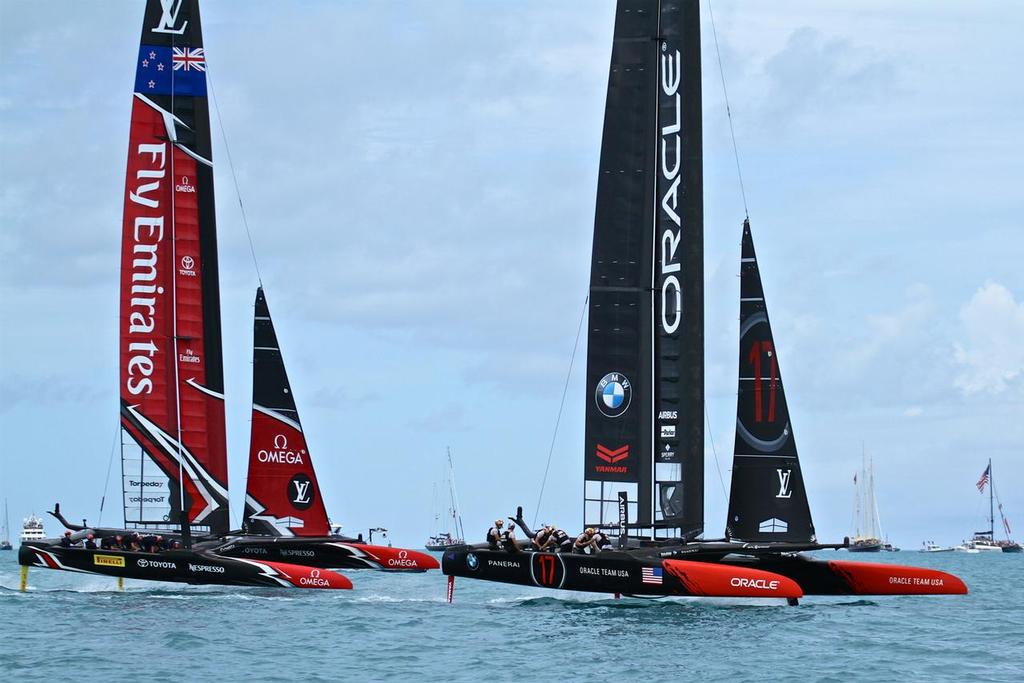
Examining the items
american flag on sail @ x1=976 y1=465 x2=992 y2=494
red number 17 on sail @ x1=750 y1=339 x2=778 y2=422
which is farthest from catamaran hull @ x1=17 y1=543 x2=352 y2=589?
american flag on sail @ x1=976 y1=465 x2=992 y2=494

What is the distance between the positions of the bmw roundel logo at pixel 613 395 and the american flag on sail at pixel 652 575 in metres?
4.03

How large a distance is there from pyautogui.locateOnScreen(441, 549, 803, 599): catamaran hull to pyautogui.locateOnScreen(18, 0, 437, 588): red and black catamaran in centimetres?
759

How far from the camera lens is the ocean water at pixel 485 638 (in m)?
21.0

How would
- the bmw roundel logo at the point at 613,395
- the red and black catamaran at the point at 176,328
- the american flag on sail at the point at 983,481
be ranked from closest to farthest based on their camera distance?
the bmw roundel logo at the point at 613,395 → the red and black catamaran at the point at 176,328 → the american flag on sail at the point at 983,481

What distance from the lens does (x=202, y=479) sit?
3362cm

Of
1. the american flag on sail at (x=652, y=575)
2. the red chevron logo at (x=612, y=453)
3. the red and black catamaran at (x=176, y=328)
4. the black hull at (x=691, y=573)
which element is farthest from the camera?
the red and black catamaran at (x=176, y=328)

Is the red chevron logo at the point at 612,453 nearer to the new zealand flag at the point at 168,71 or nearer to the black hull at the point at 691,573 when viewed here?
the black hull at the point at 691,573

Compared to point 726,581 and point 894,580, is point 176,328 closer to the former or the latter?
point 726,581

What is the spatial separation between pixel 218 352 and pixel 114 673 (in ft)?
46.6

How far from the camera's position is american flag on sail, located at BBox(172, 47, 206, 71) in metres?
34.3

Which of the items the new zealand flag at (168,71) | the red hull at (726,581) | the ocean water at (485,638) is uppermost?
the new zealand flag at (168,71)

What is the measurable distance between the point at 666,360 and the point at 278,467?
10.4m

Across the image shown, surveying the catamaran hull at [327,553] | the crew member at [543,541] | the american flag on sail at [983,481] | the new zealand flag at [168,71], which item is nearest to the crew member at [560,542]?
the crew member at [543,541]

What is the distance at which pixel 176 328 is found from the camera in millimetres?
33531
